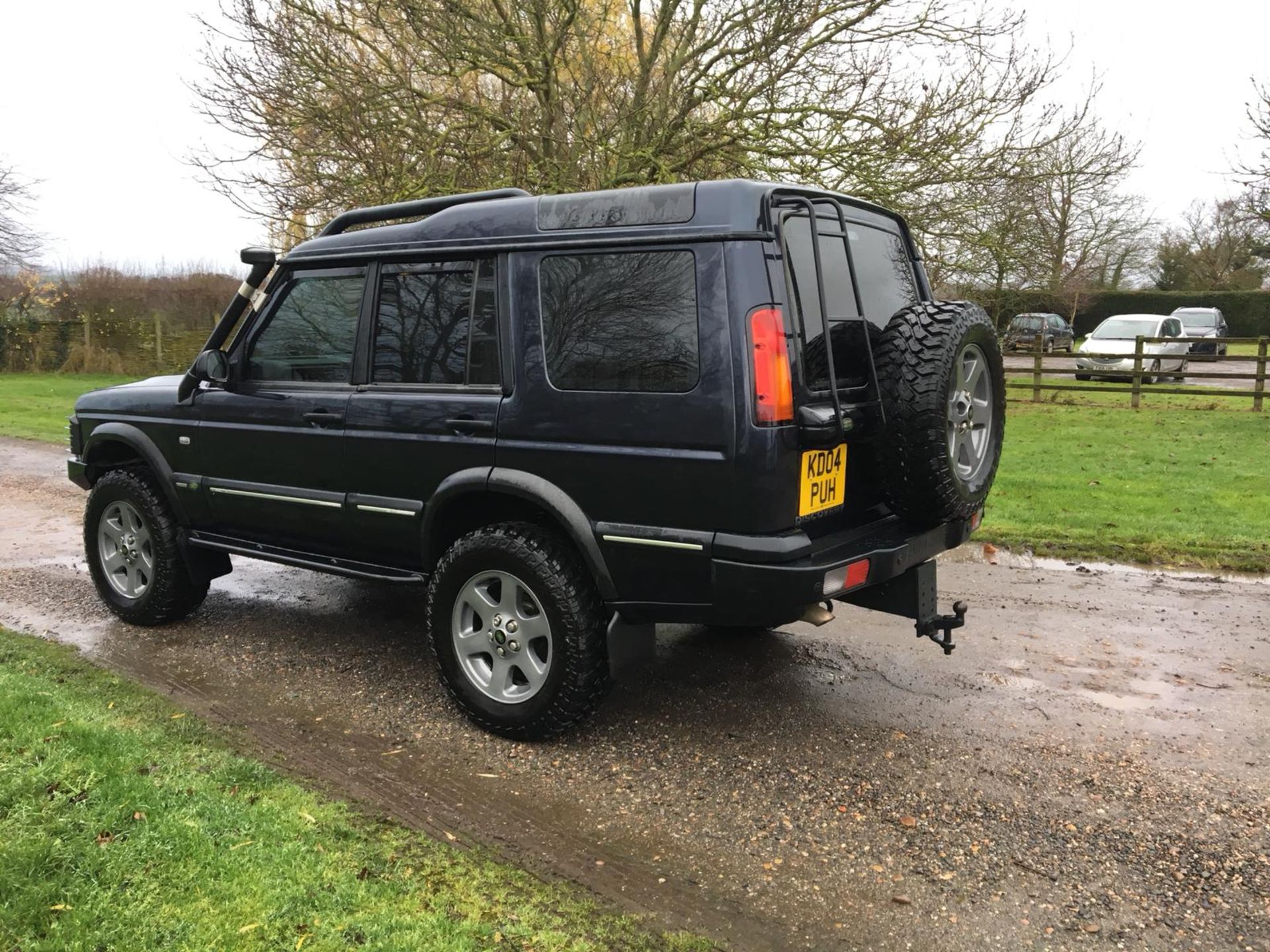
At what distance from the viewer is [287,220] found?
12.2 m

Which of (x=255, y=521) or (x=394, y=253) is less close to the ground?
(x=394, y=253)

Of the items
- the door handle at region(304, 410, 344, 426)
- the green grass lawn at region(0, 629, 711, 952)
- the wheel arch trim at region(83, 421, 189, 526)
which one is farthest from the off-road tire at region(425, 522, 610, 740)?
the wheel arch trim at region(83, 421, 189, 526)

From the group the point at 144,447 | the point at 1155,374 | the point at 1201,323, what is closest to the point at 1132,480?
the point at 1155,374

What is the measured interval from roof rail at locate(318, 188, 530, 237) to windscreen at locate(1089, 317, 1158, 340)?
23281mm

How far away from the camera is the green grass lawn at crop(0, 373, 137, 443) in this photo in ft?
47.0

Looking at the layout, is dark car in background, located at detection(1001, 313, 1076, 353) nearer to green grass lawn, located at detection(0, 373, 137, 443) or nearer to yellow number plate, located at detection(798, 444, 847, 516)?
green grass lawn, located at detection(0, 373, 137, 443)

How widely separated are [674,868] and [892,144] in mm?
10505

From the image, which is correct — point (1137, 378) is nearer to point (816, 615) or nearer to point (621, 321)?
point (816, 615)

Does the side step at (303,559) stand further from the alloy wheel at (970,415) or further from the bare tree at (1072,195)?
the bare tree at (1072,195)

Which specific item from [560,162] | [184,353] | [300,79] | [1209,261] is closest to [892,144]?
[560,162]

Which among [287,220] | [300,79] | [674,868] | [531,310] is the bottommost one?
[674,868]

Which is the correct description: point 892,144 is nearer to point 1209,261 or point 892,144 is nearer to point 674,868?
point 674,868

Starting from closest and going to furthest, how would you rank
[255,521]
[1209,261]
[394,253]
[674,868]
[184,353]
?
[674,868], [394,253], [255,521], [184,353], [1209,261]

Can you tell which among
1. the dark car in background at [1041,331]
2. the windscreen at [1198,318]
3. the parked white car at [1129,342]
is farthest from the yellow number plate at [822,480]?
the windscreen at [1198,318]
